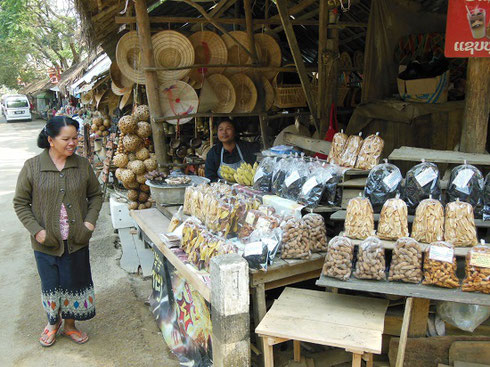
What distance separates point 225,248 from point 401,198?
111 centimetres

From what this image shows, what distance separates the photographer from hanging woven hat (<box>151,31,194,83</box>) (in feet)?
16.7

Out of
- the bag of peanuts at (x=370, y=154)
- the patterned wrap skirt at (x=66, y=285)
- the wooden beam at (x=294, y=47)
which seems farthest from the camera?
the wooden beam at (x=294, y=47)

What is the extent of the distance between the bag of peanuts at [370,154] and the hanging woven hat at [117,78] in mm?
4323

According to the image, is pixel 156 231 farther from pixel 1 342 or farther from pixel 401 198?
pixel 401 198

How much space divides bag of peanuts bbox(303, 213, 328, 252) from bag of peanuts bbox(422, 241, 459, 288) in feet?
2.31

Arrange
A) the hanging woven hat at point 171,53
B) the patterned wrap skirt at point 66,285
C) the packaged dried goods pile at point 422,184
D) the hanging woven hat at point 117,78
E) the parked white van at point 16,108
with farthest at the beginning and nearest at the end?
the parked white van at point 16,108
the hanging woven hat at point 117,78
the hanging woven hat at point 171,53
the patterned wrap skirt at point 66,285
the packaged dried goods pile at point 422,184

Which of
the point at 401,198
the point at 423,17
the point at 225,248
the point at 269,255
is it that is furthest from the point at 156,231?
the point at 423,17

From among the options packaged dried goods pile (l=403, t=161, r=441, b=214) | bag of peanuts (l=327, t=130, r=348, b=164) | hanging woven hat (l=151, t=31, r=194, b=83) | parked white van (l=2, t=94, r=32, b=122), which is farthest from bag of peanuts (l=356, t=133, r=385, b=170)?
parked white van (l=2, t=94, r=32, b=122)

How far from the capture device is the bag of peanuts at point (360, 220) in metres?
2.53

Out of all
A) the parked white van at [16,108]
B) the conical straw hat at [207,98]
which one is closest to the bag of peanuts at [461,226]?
the conical straw hat at [207,98]

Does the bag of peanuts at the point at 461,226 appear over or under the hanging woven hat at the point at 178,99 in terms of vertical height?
under

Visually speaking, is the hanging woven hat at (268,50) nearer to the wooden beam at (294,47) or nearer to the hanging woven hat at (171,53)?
the hanging woven hat at (171,53)

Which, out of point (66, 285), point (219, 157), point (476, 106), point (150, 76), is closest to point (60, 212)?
point (66, 285)

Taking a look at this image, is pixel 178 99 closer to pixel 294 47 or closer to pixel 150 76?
pixel 150 76
